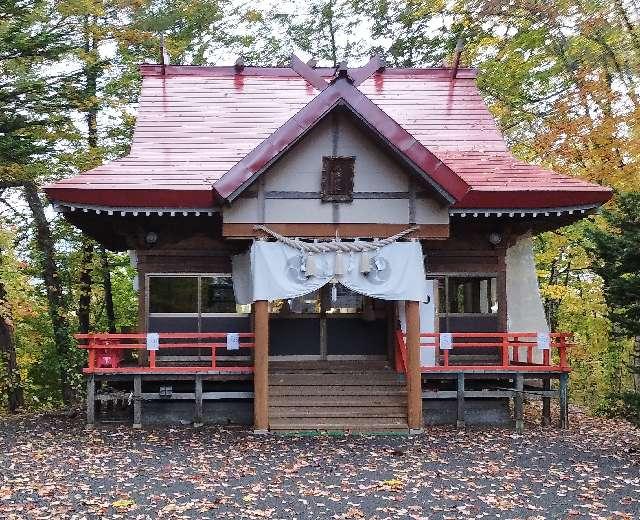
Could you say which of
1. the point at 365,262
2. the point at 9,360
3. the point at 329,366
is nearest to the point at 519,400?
the point at 329,366

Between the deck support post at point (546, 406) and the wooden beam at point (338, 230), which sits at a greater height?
the wooden beam at point (338, 230)

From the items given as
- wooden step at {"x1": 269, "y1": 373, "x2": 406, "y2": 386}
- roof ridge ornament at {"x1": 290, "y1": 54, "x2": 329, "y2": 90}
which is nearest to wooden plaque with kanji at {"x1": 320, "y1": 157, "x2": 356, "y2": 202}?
wooden step at {"x1": 269, "y1": 373, "x2": 406, "y2": 386}

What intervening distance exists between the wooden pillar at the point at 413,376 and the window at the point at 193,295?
330cm

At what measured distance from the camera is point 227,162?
1291cm

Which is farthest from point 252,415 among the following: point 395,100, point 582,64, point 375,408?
point 582,64

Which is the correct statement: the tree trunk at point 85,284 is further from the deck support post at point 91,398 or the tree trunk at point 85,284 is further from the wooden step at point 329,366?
the wooden step at point 329,366

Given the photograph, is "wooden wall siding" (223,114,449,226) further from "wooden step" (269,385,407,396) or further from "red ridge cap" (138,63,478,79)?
"red ridge cap" (138,63,478,79)

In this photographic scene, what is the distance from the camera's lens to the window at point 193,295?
12734 mm

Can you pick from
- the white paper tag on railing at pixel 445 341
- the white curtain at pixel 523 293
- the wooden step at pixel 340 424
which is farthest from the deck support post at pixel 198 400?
the white curtain at pixel 523 293

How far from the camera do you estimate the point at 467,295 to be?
1324 cm

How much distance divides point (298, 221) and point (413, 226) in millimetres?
1908

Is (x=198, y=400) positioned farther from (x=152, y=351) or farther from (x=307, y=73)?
(x=307, y=73)

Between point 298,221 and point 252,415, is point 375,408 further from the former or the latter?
point 298,221

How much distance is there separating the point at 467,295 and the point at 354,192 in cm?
358
